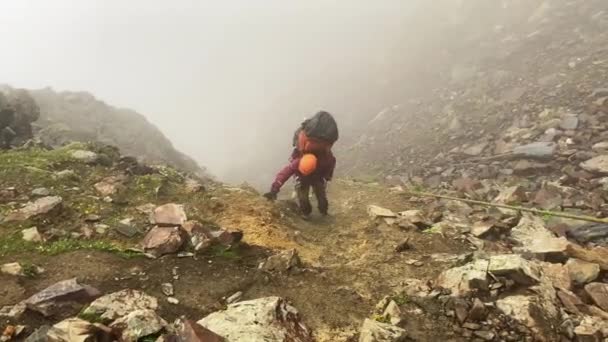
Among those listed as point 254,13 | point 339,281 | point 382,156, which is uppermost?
point 254,13

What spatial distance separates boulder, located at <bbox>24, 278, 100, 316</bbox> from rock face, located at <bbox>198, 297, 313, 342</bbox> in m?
1.08

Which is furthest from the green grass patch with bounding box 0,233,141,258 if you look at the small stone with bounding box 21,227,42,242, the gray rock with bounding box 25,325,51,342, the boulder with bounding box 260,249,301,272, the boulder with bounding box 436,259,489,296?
the boulder with bounding box 436,259,489,296

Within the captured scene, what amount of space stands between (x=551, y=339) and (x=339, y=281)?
2153mm

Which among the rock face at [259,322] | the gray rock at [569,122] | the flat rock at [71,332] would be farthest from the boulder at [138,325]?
the gray rock at [569,122]

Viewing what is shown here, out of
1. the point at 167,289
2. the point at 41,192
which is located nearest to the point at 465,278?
the point at 167,289

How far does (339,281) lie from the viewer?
5.41 metres

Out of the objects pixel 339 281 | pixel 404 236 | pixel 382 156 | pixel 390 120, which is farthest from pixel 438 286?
pixel 390 120

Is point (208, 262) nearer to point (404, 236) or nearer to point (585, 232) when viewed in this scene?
point (404, 236)

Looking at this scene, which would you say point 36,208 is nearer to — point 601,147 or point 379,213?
point 379,213

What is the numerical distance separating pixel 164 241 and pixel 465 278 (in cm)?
333

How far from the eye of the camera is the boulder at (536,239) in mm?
5816

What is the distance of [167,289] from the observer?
4777 millimetres

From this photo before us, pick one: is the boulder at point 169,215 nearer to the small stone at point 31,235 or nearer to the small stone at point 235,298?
the small stone at point 31,235

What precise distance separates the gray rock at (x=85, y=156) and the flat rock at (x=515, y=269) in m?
6.43
